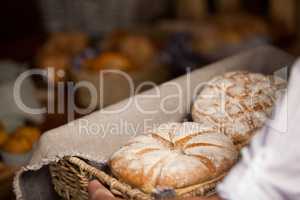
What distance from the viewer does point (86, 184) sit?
0.92m

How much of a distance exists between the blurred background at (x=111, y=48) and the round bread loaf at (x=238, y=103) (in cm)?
29

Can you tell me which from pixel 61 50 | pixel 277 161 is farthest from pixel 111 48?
pixel 277 161

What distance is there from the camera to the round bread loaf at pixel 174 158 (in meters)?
0.85

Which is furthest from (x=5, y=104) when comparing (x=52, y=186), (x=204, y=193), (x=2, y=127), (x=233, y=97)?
(x=204, y=193)

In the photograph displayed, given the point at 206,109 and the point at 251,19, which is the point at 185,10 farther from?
the point at 206,109

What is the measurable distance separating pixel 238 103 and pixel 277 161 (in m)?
0.50

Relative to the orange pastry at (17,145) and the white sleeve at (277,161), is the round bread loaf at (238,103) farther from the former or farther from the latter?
the orange pastry at (17,145)

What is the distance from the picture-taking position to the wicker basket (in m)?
0.83

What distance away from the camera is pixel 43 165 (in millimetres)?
1003

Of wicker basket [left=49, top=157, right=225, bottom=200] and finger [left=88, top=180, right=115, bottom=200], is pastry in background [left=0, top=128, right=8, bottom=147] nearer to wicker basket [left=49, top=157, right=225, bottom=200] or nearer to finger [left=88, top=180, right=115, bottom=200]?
wicker basket [left=49, top=157, right=225, bottom=200]

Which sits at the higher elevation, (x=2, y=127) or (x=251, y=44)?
(x=251, y=44)

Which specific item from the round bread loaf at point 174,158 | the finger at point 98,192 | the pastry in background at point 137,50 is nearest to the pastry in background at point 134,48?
the pastry in background at point 137,50

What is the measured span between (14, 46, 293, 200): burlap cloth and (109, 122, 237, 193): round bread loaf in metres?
0.11

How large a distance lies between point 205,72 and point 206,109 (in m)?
0.21
